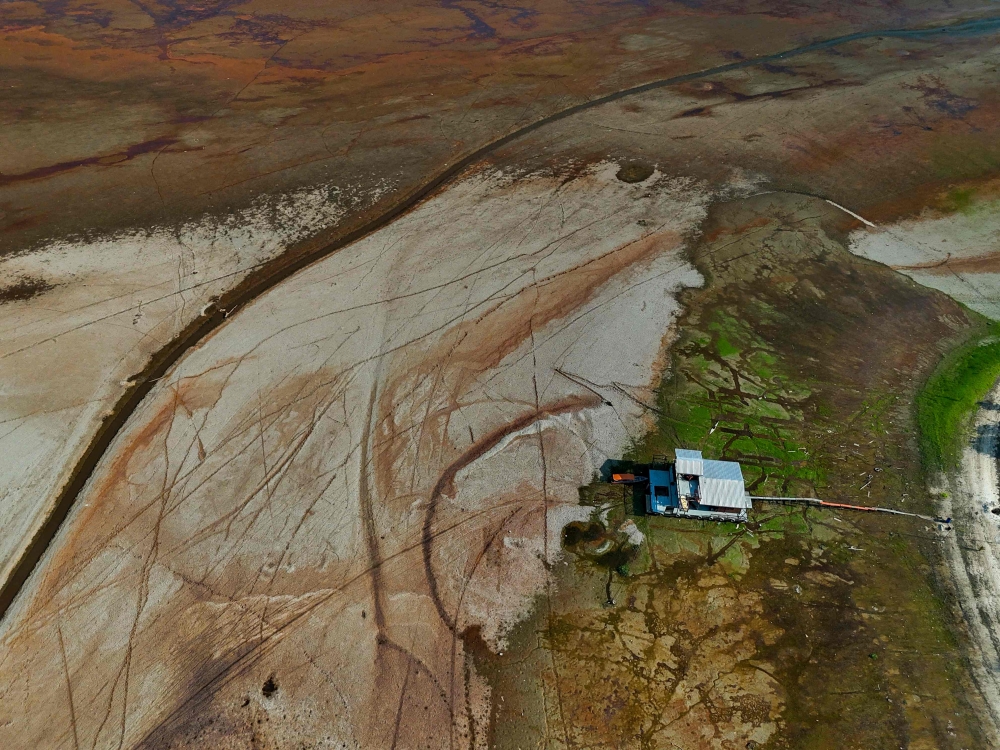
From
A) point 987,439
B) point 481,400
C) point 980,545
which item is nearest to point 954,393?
point 987,439

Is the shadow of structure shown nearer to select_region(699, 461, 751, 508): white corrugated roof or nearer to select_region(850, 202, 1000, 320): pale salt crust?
select_region(850, 202, 1000, 320): pale salt crust

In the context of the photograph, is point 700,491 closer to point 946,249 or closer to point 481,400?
point 481,400

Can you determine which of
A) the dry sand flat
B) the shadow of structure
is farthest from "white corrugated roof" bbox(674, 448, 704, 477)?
the shadow of structure

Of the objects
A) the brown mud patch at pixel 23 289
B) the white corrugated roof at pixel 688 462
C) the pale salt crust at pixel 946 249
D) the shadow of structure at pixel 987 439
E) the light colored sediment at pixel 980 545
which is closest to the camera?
the light colored sediment at pixel 980 545

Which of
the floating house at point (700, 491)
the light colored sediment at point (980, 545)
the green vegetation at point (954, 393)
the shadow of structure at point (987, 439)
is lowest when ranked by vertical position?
the light colored sediment at point (980, 545)

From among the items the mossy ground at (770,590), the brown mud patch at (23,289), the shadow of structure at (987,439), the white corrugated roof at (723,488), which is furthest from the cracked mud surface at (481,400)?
the shadow of structure at (987,439)

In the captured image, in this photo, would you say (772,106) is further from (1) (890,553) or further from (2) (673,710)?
(2) (673,710)

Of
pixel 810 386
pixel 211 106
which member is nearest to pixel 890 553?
pixel 810 386

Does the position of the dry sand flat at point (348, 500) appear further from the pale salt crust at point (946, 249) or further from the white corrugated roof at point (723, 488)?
the pale salt crust at point (946, 249)
